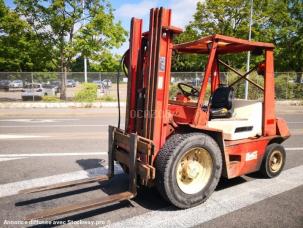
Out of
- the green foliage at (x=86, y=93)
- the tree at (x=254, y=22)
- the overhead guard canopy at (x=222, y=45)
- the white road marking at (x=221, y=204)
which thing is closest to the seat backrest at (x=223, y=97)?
the overhead guard canopy at (x=222, y=45)

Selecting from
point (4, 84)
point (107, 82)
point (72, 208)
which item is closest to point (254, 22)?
point (107, 82)

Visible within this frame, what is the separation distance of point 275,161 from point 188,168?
2327 mm

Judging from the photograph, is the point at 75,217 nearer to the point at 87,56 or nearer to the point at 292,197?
the point at 292,197

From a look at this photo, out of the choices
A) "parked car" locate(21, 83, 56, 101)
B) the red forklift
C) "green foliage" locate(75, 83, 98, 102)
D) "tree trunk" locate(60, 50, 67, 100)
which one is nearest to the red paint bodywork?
the red forklift

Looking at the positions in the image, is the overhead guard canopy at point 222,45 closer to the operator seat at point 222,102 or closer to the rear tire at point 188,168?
the operator seat at point 222,102

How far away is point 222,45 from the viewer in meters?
5.75

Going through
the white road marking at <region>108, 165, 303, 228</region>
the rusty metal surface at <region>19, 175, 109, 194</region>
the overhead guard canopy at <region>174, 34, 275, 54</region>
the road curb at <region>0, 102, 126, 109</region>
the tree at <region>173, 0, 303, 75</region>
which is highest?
the tree at <region>173, 0, 303, 75</region>

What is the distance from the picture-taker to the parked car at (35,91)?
21.3 m

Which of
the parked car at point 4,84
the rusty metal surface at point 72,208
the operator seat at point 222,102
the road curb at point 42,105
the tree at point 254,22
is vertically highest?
the tree at point 254,22

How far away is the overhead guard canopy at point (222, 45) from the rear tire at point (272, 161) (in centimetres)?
190

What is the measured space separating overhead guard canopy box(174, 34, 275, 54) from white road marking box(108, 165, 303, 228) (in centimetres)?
248

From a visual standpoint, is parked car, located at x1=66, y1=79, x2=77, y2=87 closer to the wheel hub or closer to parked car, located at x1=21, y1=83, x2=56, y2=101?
parked car, located at x1=21, y1=83, x2=56, y2=101

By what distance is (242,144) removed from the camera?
530 cm

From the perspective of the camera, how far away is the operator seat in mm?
5833
